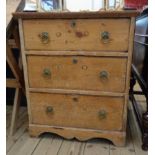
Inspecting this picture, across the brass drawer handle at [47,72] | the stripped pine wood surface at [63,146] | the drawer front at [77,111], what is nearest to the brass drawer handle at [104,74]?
the drawer front at [77,111]

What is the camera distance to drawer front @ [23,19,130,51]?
48.6 inches

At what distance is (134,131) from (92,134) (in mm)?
404

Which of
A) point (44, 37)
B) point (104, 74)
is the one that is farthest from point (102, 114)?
point (44, 37)

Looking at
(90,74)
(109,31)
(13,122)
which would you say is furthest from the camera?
(13,122)

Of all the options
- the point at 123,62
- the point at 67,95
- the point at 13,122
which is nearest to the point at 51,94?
the point at 67,95

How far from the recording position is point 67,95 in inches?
55.6

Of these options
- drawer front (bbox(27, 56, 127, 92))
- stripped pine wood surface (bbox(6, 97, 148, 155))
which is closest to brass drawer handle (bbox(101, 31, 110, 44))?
drawer front (bbox(27, 56, 127, 92))

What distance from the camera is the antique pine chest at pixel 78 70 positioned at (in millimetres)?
1248

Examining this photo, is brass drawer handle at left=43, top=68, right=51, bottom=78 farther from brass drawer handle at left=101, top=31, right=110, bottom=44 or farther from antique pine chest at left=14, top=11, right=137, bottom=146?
brass drawer handle at left=101, top=31, right=110, bottom=44

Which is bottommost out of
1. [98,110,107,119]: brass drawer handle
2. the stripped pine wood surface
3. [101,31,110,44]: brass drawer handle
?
the stripped pine wood surface

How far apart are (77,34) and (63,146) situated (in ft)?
2.50

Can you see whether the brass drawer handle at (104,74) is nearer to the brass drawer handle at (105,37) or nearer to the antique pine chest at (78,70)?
the antique pine chest at (78,70)

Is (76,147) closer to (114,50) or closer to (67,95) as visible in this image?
(67,95)

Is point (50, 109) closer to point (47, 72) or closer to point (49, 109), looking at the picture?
point (49, 109)
